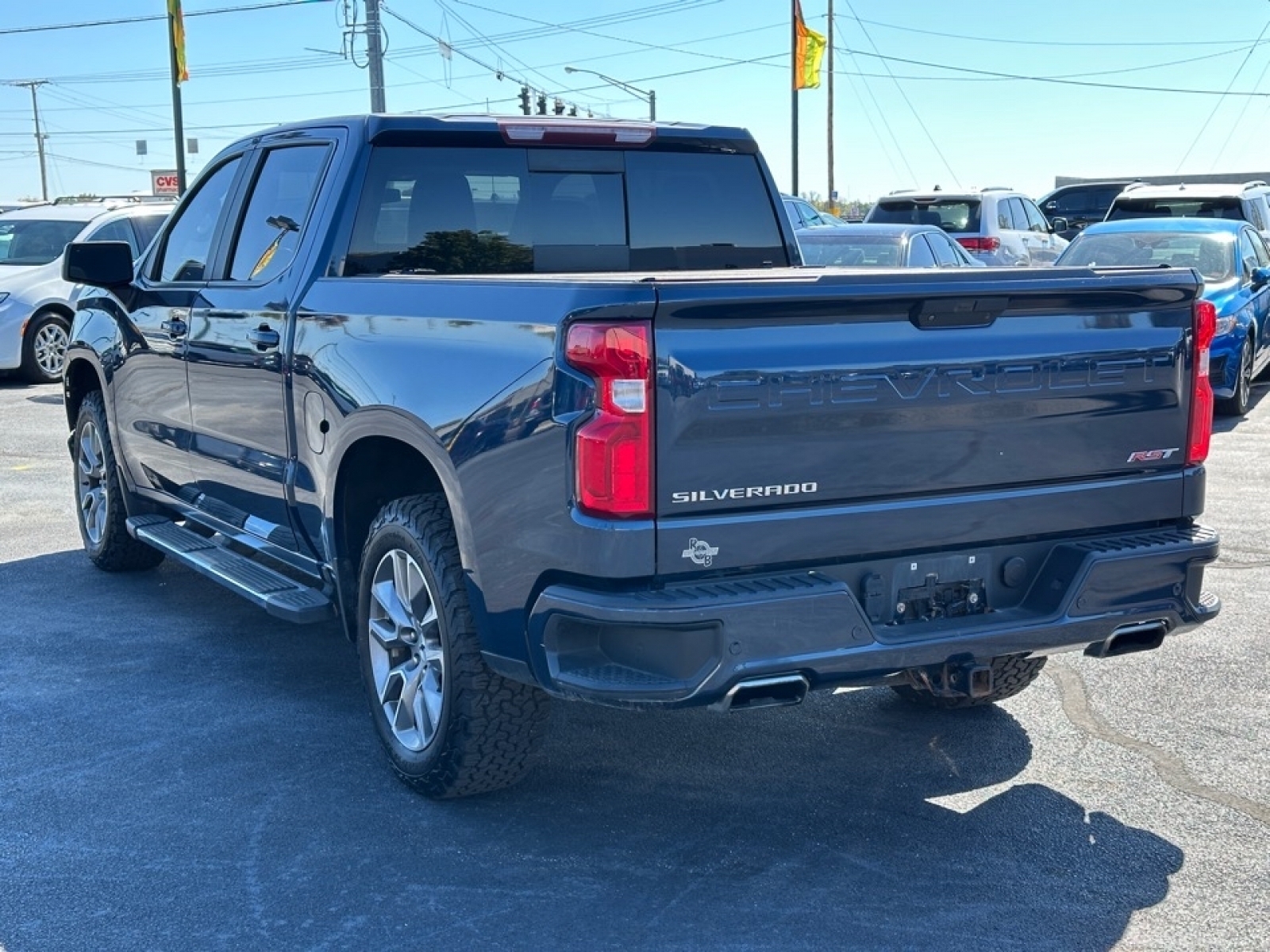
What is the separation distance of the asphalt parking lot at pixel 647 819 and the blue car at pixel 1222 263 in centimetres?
668

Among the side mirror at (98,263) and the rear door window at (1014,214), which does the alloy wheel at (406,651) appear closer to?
the side mirror at (98,263)

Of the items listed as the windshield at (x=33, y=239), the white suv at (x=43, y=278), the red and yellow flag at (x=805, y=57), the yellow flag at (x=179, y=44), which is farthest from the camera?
the red and yellow flag at (x=805, y=57)

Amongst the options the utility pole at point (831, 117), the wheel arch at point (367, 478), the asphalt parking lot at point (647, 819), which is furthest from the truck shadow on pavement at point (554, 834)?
the utility pole at point (831, 117)

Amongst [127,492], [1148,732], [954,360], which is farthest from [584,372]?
[127,492]

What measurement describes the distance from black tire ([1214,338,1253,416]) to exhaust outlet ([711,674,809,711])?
384 inches

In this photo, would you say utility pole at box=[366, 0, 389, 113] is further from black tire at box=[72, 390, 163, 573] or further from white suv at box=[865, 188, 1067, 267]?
black tire at box=[72, 390, 163, 573]

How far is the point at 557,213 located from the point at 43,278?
1211cm

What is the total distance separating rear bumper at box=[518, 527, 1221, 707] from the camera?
3.57 m

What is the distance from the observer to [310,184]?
5312mm

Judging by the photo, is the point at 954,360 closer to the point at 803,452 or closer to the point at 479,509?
the point at 803,452

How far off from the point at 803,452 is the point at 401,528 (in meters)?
1.29

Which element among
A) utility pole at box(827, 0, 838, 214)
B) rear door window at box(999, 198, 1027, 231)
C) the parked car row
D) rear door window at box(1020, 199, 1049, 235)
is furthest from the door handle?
utility pole at box(827, 0, 838, 214)

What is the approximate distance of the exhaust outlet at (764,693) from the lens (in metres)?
3.62

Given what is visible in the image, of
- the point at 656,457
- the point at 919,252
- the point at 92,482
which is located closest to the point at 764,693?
the point at 656,457
